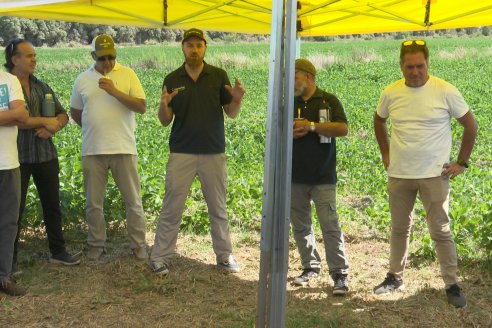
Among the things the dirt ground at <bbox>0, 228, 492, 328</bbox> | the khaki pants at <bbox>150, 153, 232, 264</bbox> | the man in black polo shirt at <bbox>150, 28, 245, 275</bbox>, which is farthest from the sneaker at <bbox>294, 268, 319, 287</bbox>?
the man in black polo shirt at <bbox>150, 28, 245, 275</bbox>

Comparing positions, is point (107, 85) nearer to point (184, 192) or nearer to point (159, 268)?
point (184, 192)

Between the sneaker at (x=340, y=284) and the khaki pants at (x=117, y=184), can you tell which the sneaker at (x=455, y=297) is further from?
the khaki pants at (x=117, y=184)

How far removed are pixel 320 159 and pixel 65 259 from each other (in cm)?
229

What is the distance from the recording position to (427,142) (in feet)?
14.6

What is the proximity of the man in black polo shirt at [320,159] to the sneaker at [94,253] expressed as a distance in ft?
6.00

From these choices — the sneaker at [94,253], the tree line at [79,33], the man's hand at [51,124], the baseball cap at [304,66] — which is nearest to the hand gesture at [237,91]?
the baseball cap at [304,66]

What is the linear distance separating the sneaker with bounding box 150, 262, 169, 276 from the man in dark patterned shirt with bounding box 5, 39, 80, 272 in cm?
91

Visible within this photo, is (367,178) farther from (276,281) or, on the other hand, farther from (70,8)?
(276,281)

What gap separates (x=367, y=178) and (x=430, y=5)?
2.97m

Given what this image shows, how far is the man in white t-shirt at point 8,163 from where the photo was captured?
4543 mm

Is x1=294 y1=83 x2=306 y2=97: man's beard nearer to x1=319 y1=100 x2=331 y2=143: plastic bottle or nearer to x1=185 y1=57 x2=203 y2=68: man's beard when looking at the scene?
x1=319 y1=100 x2=331 y2=143: plastic bottle

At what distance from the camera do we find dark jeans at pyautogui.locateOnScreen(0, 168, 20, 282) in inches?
181

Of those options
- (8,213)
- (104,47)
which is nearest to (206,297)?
(8,213)

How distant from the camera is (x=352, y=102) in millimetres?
16000
